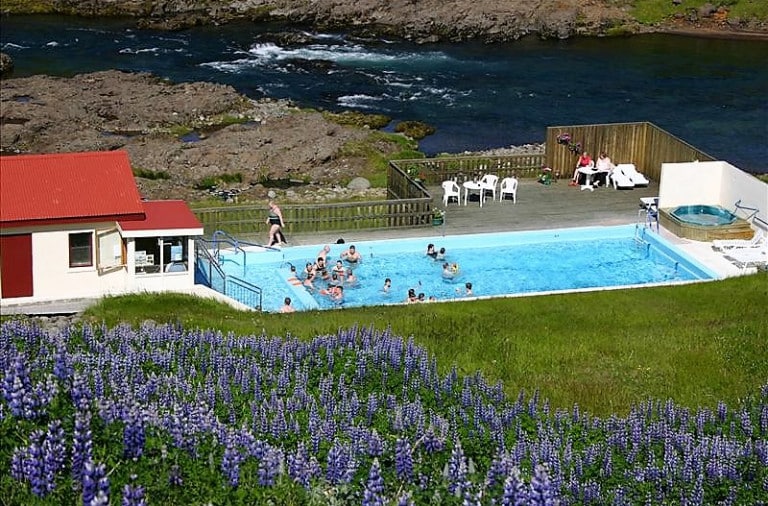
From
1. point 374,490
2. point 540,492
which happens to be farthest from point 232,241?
point 540,492

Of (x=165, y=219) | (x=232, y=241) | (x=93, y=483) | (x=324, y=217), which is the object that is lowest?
(x=232, y=241)

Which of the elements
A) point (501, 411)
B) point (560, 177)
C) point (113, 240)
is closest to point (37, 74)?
point (560, 177)

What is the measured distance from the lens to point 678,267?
32688 millimetres

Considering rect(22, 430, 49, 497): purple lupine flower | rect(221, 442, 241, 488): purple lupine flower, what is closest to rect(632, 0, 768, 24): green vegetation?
rect(221, 442, 241, 488): purple lupine flower

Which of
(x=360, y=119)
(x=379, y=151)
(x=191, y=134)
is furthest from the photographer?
(x=360, y=119)

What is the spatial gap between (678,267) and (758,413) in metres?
14.5

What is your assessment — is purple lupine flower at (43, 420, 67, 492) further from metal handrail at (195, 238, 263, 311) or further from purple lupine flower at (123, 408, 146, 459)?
metal handrail at (195, 238, 263, 311)

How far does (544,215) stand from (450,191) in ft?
9.48

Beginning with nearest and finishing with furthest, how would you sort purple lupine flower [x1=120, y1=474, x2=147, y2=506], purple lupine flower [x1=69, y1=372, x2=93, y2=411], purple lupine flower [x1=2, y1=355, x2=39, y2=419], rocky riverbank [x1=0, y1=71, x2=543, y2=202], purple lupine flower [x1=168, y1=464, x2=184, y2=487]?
purple lupine flower [x1=120, y1=474, x2=147, y2=506], purple lupine flower [x1=168, y1=464, x2=184, y2=487], purple lupine flower [x1=2, y1=355, x2=39, y2=419], purple lupine flower [x1=69, y1=372, x2=93, y2=411], rocky riverbank [x1=0, y1=71, x2=543, y2=202]

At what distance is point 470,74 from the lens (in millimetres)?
65875

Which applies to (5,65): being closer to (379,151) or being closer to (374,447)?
(379,151)

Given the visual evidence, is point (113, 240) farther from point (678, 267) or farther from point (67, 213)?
point (678, 267)

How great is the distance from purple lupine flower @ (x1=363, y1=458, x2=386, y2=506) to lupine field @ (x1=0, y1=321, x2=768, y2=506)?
0.03m

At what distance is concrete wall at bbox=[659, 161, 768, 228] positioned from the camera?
34.8 meters
